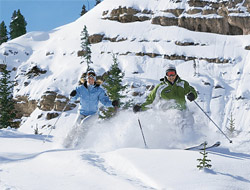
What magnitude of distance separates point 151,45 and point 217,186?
50.7 meters

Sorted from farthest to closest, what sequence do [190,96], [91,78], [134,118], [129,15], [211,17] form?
[129,15] < [211,17] < [91,78] < [134,118] < [190,96]

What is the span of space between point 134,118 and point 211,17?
182ft

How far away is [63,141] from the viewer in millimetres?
7918

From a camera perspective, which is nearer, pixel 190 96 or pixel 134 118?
pixel 190 96

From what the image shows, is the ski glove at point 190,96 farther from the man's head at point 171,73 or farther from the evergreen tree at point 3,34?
the evergreen tree at point 3,34

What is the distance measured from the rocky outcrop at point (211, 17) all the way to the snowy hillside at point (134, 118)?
7.17 ft

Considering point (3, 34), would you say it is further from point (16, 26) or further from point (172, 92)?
point (172, 92)

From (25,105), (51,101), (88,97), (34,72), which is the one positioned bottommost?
(25,105)

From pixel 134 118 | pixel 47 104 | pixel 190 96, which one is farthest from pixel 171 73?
pixel 47 104

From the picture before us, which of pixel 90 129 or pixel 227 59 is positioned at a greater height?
pixel 227 59

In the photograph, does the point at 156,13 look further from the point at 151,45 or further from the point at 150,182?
the point at 150,182

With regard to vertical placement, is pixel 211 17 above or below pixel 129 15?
below

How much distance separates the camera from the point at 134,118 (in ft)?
25.6

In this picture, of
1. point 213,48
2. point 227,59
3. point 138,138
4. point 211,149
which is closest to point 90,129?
point 138,138
